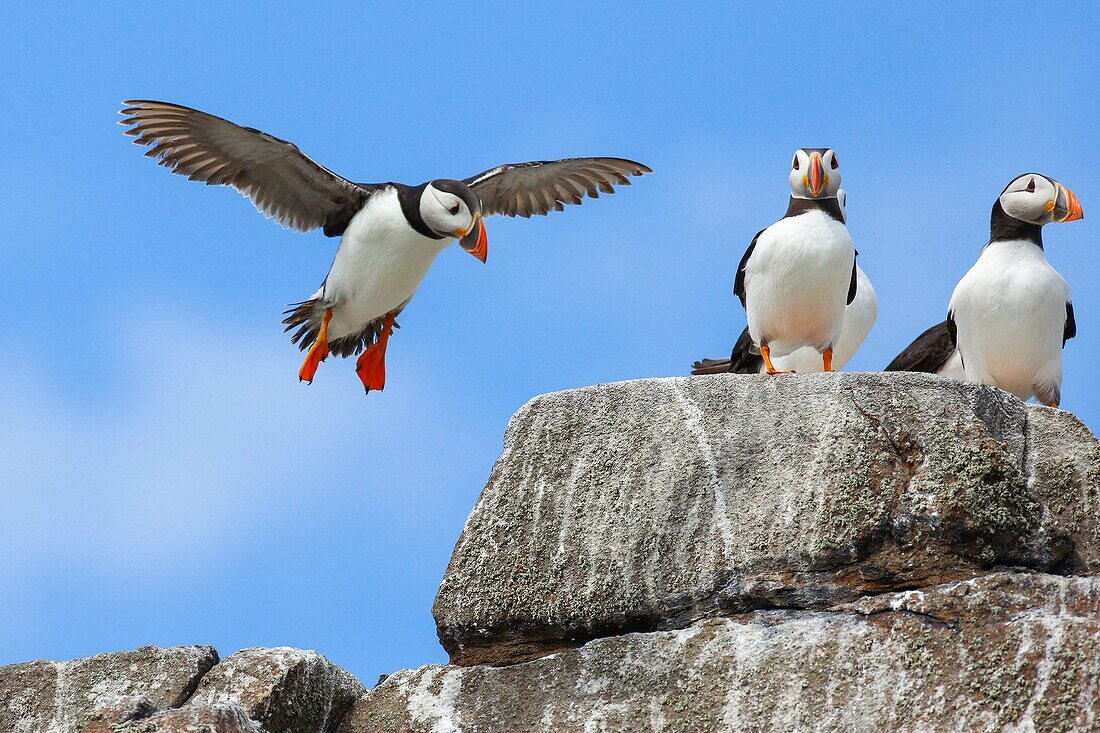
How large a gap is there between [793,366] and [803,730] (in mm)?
5649

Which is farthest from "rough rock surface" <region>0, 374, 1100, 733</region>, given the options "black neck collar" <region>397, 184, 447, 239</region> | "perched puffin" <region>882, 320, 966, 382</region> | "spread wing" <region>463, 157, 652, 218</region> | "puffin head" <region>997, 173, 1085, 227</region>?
"spread wing" <region>463, 157, 652, 218</region>

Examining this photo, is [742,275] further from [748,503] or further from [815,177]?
[748,503]

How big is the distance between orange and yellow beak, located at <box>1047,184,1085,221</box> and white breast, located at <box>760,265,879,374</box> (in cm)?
217

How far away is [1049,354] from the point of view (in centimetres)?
888

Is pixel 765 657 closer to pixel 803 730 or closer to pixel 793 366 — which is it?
pixel 803 730

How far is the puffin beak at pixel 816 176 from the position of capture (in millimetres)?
8680

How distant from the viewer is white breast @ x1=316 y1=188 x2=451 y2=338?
1102 centimetres

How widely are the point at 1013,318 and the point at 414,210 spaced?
418 cm

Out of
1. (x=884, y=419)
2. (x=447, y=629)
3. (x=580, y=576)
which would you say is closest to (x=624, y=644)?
(x=580, y=576)

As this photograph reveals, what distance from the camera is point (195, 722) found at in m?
5.61

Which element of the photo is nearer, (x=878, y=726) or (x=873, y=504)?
(x=878, y=726)

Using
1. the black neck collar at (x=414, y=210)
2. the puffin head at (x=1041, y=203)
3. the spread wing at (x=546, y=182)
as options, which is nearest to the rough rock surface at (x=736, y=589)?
the puffin head at (x=1041, y=203)

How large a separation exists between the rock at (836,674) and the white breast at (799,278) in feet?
9.83

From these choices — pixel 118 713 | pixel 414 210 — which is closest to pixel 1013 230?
pixel 414 210
